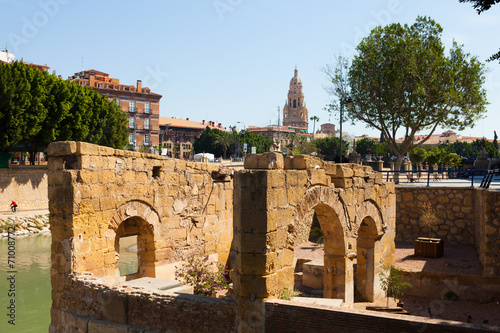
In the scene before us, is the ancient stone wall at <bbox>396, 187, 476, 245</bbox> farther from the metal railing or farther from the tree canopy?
the tree canopy

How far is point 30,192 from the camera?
29.8 metres

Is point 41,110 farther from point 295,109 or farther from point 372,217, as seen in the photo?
point 295,109

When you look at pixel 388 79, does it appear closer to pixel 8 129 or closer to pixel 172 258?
pixel 172 258

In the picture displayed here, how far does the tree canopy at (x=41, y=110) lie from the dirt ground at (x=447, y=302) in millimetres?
20798

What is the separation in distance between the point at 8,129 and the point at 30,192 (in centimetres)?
460

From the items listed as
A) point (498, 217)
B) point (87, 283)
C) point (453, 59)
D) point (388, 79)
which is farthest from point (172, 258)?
point (453, 59)

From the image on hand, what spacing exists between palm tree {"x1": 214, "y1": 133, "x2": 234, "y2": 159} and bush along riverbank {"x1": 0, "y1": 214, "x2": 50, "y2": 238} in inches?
1821

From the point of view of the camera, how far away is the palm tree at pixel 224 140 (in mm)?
73688

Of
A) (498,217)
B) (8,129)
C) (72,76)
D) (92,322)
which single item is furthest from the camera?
(72,76)

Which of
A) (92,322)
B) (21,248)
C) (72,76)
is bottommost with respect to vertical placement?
(21,248)

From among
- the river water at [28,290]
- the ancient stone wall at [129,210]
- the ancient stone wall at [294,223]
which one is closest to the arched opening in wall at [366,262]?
the ancient stone wall at [294,223]

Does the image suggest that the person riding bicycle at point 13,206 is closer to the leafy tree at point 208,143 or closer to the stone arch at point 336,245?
the stone arch at point 336,245

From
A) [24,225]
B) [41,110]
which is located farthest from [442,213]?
[41,110]

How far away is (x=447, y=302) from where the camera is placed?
1087 centimetres
